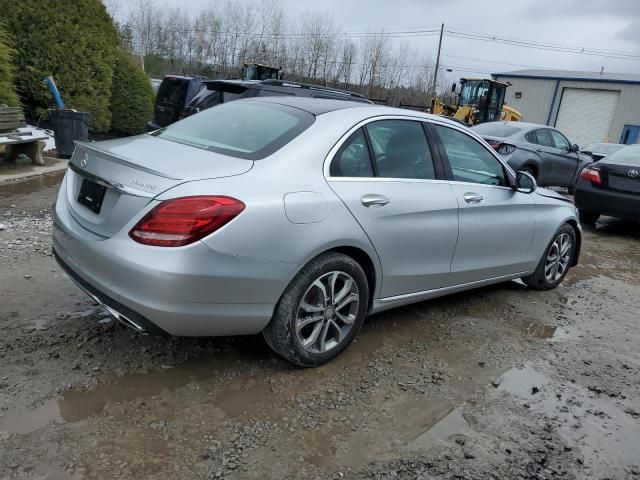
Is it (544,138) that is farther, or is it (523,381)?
(544,138)

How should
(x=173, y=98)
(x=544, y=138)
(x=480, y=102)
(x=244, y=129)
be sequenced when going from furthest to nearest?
(x=480, y=102) → (x=544, y=138) → (x=173, y=98) → (x=244, y=129)

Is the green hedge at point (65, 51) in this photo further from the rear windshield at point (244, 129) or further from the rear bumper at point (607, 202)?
the rear bumper at point (607, 202)

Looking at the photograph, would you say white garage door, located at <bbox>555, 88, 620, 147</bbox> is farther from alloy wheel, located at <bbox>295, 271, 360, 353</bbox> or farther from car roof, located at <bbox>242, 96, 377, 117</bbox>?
alloy wheel, located at <bbox>295, 271, 360, 353</bbox>

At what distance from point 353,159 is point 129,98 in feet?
35.4

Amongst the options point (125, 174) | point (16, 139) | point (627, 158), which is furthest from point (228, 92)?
point (627, 158)

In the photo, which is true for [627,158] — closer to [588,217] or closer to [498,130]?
[588,217]

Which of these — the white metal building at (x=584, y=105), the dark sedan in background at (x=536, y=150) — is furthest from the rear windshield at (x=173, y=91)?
the white metal building at (x=584, y=105)

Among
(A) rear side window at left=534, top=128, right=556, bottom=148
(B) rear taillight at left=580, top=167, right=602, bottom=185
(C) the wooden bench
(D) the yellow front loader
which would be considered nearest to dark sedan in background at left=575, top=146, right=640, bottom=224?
(B) rear taillight at left=580, top=167, right=602, bottom=185

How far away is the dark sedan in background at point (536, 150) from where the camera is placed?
10.3 meters

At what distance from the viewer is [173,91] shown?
9.84 meters

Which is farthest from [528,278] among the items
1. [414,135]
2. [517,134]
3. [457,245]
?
[517,134]

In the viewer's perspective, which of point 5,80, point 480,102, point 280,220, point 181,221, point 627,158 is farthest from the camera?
point 480,102

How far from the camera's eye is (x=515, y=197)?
Answer: 4.48 meters

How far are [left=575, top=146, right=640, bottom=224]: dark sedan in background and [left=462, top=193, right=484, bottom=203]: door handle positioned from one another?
5228 mm
